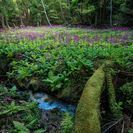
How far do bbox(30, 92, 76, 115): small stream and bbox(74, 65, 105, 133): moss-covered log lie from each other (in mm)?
1347

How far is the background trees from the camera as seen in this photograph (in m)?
25.8

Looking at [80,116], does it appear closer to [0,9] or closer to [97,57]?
[97,57]

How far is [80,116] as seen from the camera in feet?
13.7

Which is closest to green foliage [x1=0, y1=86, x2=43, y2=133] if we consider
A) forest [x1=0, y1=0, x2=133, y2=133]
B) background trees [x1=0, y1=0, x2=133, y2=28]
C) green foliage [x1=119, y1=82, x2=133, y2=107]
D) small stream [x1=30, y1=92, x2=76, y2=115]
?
forest [x1=0, y1=0, x2=133, y2=133]

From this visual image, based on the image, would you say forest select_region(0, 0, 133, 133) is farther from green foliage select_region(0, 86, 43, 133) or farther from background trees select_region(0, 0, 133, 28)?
background trees select_region(0, 0, 133, 28)

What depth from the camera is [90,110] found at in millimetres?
4266

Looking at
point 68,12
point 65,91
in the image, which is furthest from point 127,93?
point 68,12

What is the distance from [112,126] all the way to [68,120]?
90cm

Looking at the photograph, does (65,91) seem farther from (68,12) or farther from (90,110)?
(68,12)

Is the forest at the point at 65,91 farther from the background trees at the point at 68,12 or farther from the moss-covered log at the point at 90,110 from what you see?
the background trees at the point at 68,12

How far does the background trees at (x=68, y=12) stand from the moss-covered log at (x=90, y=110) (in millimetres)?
19019

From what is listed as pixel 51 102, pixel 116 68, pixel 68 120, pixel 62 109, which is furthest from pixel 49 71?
pixel 68 120

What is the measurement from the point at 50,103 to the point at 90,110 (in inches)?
104

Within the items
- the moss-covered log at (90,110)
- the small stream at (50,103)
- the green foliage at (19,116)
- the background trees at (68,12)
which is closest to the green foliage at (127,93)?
the moss-covered log at (90,110)
